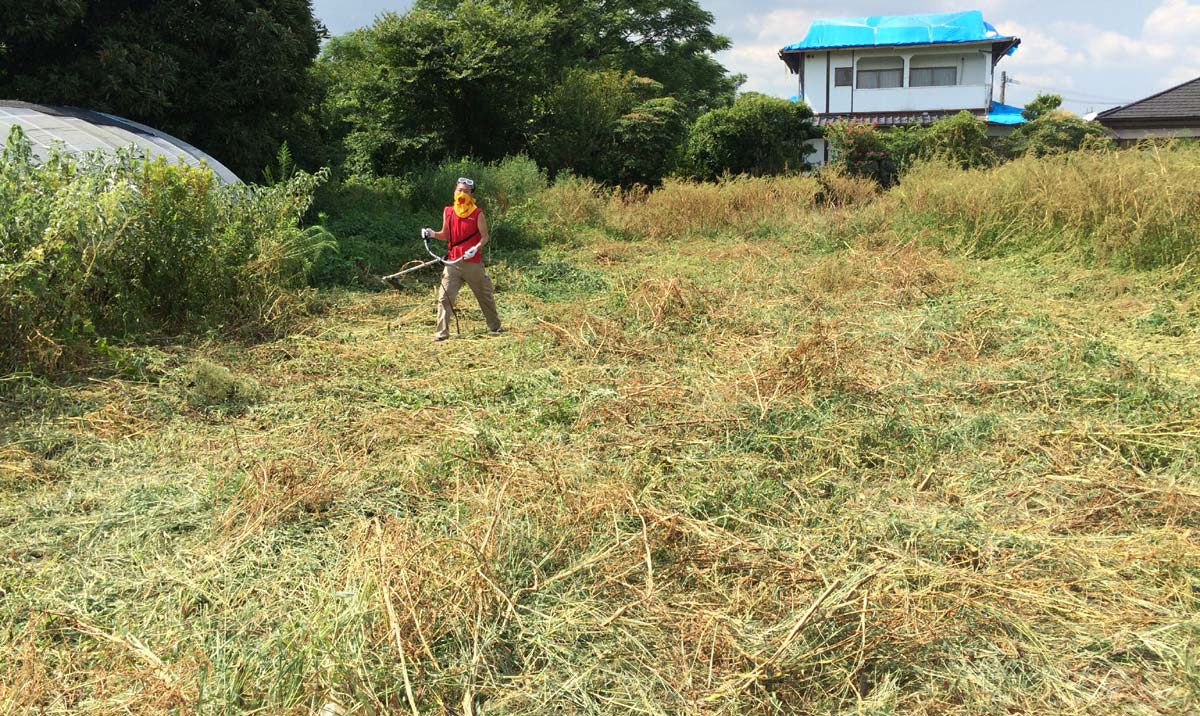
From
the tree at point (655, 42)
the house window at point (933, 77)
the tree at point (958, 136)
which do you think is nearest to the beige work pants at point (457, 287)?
the tree at point (958, 136)

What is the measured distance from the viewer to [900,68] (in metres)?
28.0

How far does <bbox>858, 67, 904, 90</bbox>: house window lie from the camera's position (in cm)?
2819

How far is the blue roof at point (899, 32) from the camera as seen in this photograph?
2703cm

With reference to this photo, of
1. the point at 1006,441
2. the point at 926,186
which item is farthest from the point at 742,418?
the point at 926,186

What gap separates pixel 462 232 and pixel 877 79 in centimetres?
2545

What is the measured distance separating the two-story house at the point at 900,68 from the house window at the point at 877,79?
3 centimetres

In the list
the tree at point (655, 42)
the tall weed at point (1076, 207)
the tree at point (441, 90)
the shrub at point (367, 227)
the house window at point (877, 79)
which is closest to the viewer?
the tall weed at point (1076, 207)

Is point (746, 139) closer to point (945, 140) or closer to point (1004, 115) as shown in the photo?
point (945, 140)

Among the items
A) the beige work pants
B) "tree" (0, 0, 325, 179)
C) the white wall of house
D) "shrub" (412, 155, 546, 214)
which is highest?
the white wall of house

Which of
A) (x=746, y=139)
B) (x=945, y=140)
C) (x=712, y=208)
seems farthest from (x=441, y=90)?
(x=945, y=140)

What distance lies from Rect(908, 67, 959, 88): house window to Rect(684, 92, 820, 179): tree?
10.0 m

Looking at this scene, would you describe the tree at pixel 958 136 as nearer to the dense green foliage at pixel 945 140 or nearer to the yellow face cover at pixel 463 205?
the dense green foliage at pixel 945 140

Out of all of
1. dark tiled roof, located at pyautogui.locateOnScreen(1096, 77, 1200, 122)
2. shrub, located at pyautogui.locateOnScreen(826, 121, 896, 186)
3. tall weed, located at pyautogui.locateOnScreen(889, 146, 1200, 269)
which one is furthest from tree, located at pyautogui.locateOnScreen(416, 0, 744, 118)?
tall weed, located at pyautogui.locateOnScreen(889, 146, 1200, 269)

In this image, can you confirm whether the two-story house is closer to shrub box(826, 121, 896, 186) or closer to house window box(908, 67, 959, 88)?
house window box(908, 67, 959, 88)
